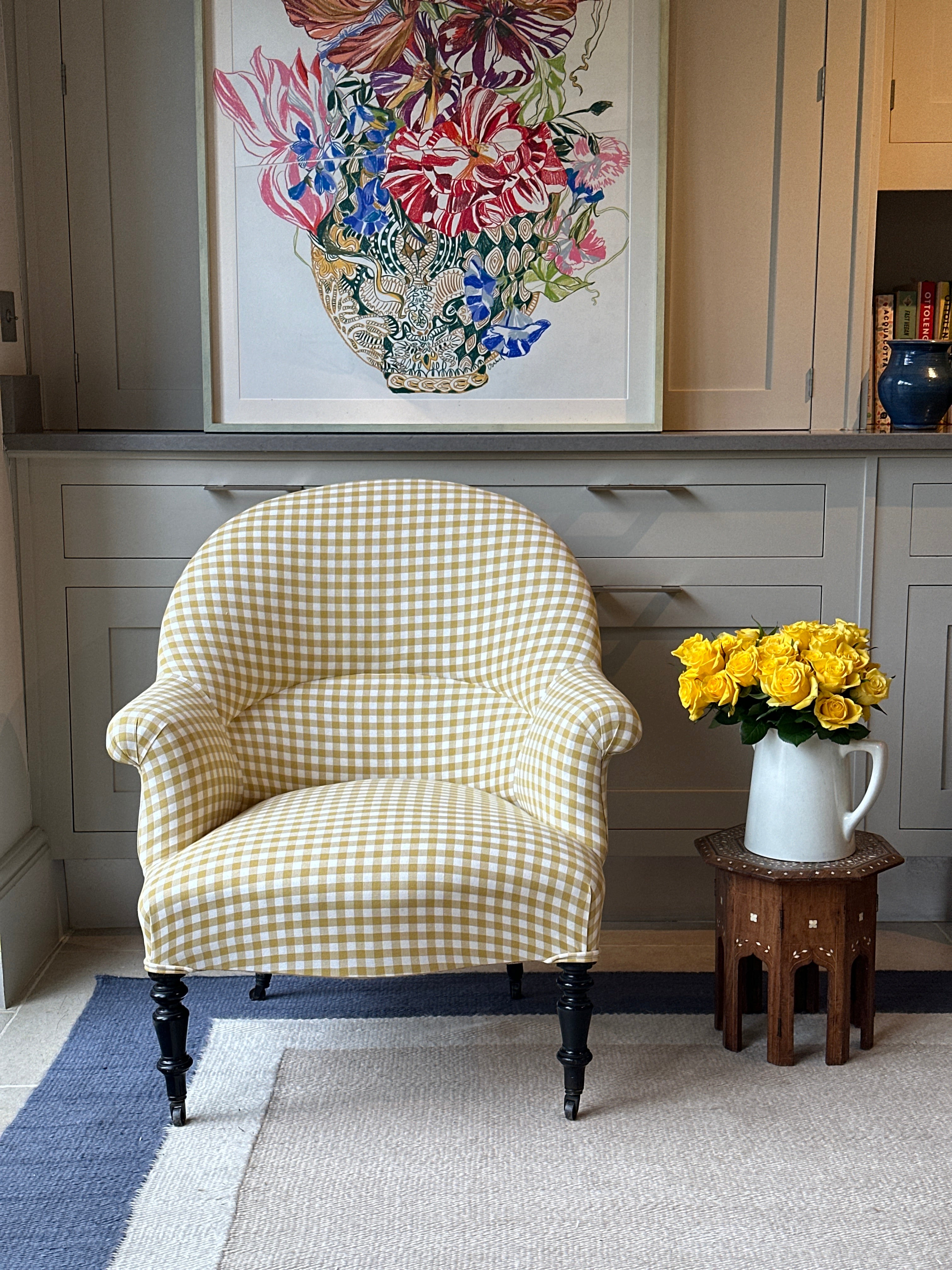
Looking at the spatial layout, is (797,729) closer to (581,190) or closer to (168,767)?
(168,767)

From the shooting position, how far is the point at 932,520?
2.30 m

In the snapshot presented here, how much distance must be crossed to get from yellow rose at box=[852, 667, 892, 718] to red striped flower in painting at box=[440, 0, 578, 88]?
4.31ft

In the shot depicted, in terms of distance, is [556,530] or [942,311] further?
[942,311]

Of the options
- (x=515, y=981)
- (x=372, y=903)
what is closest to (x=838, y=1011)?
(x=515, y=981)

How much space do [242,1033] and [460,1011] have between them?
38cm

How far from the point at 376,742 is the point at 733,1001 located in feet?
2.44

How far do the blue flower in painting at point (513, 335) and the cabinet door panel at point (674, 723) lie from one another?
1.75 feet

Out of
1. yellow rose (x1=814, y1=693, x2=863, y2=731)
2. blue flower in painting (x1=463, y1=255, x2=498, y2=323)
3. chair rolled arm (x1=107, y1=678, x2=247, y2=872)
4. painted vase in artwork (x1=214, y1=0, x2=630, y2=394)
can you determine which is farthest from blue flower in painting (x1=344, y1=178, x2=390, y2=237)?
yellow rose (x1=814, y1=693, x2=863, y2=731)

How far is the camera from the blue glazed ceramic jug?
2.35 metres

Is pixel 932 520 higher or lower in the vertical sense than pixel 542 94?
lower

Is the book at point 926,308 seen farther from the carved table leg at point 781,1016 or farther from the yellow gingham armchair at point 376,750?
the carved table leg at point 781,1016

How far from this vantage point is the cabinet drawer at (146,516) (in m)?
2.29

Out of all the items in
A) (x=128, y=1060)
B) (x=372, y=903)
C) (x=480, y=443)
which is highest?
(x=480, y=443)

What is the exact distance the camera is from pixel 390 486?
2.15 metres
